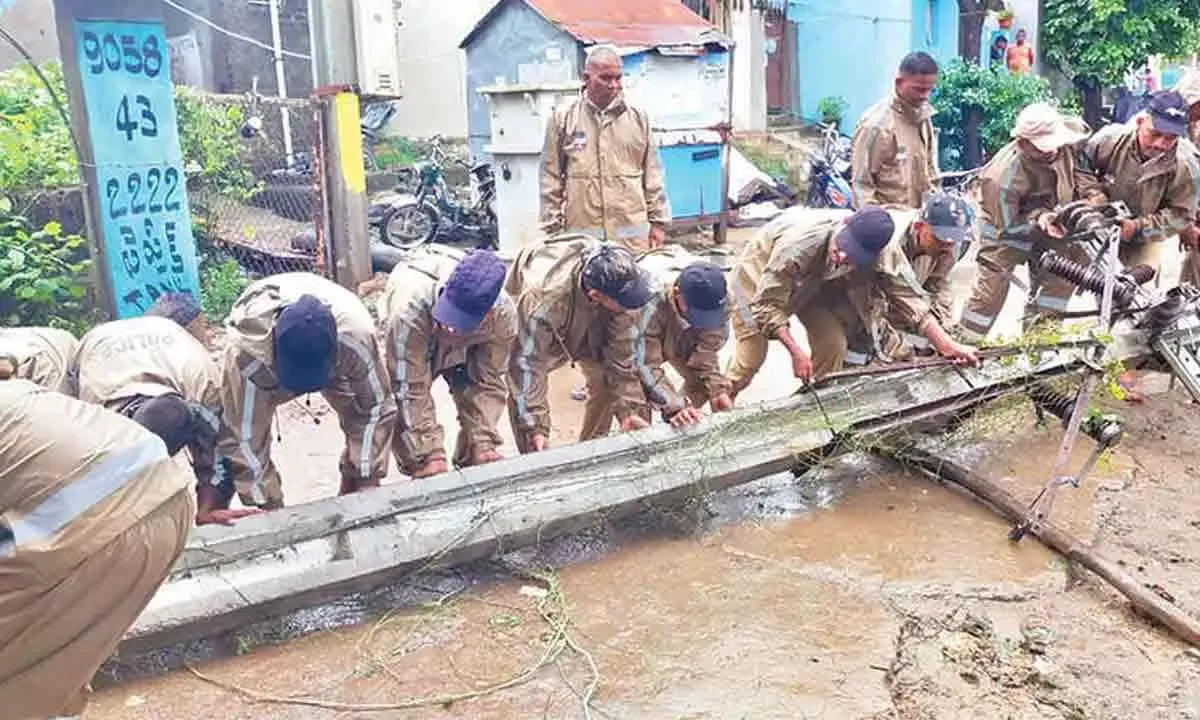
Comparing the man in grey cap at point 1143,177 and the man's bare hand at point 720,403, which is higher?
the man in grey cap at point 1143,177

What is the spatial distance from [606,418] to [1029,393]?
1938 mm

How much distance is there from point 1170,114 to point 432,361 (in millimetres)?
3953

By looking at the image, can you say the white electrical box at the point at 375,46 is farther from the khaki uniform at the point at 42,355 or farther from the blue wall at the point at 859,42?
the blue wall at the point at 859,42

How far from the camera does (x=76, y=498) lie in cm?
213

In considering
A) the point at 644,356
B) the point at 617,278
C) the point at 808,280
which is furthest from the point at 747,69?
the point at 617,278

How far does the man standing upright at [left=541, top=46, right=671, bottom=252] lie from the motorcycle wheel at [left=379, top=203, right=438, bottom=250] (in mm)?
4731

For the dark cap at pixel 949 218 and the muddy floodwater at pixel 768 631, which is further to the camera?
the dark cap at pixel 949 218

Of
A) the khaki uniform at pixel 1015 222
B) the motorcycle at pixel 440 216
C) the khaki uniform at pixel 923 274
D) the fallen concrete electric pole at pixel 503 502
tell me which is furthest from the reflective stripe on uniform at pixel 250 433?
the motorcycle at pixel 440 216

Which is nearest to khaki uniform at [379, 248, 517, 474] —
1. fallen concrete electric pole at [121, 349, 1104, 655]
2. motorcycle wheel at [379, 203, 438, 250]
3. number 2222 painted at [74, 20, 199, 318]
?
fallen concrete electric pole at [121, 349, 1104, 655]

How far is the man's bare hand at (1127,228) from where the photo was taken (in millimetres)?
5707

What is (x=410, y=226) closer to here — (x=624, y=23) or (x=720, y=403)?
(x=624, y=23)

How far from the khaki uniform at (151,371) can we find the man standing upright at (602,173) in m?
2.52

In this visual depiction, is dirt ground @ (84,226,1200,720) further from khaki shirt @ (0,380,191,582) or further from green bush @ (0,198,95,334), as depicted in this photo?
green bush @ (0,198,95,334)

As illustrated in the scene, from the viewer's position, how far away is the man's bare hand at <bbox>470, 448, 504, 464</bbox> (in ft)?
14.3
